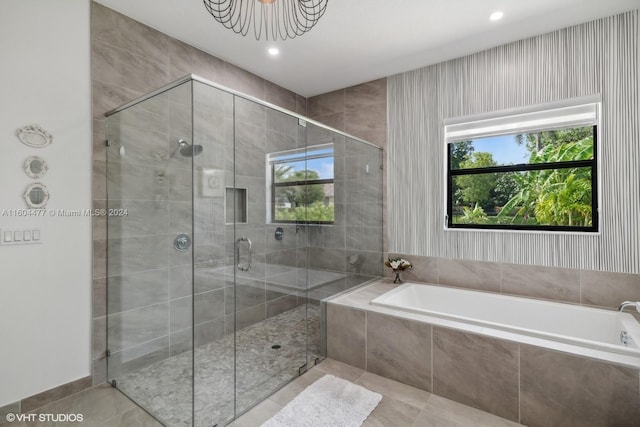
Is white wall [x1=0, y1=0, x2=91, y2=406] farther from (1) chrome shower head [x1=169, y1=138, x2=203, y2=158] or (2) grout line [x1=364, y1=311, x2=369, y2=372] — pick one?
(2) grout line [x1=364, y1=311, x2=369, y2=372]

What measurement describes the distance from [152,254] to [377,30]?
242 centimetres

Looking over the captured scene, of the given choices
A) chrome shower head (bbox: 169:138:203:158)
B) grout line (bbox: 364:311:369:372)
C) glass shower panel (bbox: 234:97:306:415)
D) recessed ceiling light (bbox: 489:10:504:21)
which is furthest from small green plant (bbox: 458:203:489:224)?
chrome shower head (bbox: 169:138:203:158)

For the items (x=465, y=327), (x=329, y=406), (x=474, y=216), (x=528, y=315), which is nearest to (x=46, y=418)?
(x=329, y=406)

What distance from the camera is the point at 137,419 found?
6.19 ft

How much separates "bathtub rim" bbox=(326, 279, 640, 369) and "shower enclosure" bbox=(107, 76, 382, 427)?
1.04 feet

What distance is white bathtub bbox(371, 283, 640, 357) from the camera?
1968 millimetres

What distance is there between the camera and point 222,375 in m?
1.91

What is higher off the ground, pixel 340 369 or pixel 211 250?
pixel 211 250

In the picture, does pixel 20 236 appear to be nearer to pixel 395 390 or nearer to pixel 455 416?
pixel 395 390

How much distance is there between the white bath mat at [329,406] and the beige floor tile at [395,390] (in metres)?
0.09

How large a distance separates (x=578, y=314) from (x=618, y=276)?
0.42 meters

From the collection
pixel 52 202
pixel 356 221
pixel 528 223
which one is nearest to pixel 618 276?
pixel 528 223

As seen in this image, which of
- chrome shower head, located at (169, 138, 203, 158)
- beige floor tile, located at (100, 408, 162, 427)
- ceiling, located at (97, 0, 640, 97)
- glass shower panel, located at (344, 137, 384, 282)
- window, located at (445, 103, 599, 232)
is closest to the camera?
chrome shower head, located at (169, 138, 203, 158)

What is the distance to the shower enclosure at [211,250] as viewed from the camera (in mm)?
1764
